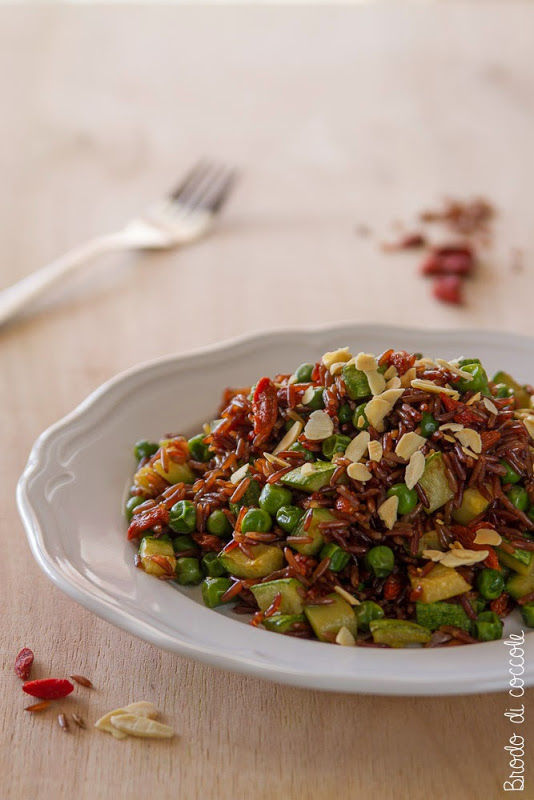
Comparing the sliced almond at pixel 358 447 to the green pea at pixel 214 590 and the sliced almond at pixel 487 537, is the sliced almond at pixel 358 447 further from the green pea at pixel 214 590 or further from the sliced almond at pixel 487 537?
the green pea at pixel 214 590

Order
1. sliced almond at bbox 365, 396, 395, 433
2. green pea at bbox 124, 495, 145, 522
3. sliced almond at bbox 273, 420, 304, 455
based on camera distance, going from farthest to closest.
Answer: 1. green pea at bbox 124, 495, 145, 522
2. sliced almond at bbox 273, 420, 304, 455
3. sliced almond at bbox 365, 396, 395, 433

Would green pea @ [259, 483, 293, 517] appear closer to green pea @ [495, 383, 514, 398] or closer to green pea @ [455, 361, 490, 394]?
green pea @ [455, 361, 490, 394]

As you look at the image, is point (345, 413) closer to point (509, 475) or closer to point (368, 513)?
point (368, 513)

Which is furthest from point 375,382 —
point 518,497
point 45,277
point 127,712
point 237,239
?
point 237,239

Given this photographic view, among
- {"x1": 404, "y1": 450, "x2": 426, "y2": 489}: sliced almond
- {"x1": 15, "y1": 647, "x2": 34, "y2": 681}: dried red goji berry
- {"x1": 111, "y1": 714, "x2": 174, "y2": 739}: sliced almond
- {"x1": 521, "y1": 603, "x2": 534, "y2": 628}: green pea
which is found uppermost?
{"x1": 404, "y1": 450, "x2": 426, "y2": 489}: sliced almond

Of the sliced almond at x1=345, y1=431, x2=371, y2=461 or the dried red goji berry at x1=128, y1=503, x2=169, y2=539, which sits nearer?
the sliced almond at x1=345, y1=431, x2=371, y2=461

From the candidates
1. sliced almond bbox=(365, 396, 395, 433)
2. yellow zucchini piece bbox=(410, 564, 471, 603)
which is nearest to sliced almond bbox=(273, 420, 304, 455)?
sliced almond bbox=(365, 396, 395, 433)
